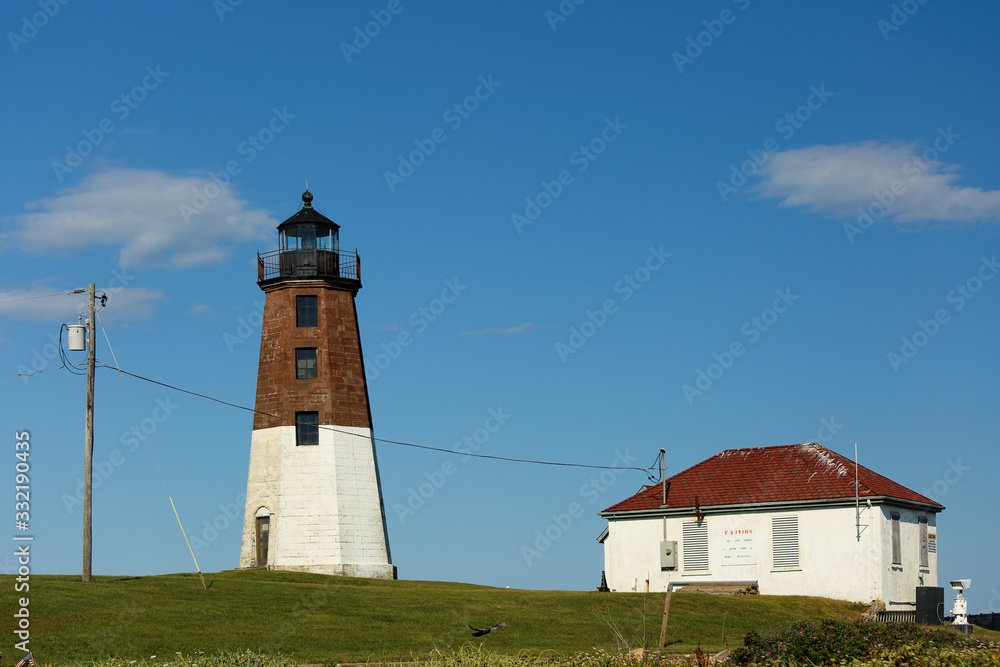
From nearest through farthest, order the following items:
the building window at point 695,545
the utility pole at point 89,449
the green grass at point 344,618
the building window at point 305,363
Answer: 1. the green grass at point 344,618
2. the utility pole at point 89,449
3. the building window at point 695,545
4. the building window at point 305,363

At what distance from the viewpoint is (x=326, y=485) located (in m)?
42.9

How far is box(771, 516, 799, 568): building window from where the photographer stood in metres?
41.4

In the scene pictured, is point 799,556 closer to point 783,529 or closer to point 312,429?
point 783,529

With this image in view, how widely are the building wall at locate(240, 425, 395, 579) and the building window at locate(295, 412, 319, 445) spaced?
198mm

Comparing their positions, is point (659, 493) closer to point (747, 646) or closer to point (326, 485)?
point (326, 485)

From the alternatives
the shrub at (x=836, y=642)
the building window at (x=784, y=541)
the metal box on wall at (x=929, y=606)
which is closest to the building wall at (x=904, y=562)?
the metal box on wall at (x=929, y=606)

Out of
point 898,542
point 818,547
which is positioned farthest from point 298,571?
point 898,542

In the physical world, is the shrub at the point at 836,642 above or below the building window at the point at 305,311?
below

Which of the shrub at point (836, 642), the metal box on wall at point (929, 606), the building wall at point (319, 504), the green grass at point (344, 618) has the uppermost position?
the building wall at point (319, 504)

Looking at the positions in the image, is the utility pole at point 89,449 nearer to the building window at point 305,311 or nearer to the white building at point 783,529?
the building window at point 305,311

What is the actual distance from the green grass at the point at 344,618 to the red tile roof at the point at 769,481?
4.44 meters

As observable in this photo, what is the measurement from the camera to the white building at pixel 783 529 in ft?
132

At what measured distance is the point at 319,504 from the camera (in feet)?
140

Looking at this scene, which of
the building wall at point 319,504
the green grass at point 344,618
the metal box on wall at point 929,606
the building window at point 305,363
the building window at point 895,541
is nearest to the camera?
the green grass at point 344,618
